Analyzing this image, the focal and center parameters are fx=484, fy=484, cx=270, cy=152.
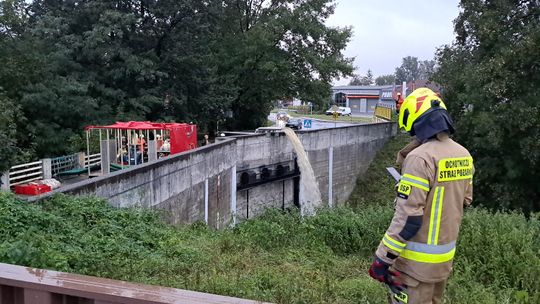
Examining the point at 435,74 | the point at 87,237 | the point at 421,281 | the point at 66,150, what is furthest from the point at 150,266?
the point at 435,74

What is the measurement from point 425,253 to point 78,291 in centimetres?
220

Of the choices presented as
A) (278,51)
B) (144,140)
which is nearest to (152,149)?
(144,140)

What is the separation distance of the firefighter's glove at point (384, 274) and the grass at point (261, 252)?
4.67 feet

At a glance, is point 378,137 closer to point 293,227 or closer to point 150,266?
point 293,227

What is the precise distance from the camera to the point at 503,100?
17.5 metres

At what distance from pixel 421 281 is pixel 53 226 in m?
4.67

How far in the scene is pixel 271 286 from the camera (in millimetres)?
5176

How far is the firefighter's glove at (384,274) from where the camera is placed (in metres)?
3.27

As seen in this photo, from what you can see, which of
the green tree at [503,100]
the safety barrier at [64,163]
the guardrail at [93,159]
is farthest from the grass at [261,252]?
the safety barrier at [64,163]

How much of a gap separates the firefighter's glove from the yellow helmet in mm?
1002

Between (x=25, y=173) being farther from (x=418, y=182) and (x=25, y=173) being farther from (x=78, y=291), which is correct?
(x=418, y=182)

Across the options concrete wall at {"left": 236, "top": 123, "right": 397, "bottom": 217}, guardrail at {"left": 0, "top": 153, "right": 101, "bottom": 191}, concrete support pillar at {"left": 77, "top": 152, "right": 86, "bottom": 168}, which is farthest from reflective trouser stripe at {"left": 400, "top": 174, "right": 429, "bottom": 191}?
concrete support pillar at {"left": 77, "top": 152, "right": 86, "bottom": 168}

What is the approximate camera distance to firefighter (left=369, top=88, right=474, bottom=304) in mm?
3193

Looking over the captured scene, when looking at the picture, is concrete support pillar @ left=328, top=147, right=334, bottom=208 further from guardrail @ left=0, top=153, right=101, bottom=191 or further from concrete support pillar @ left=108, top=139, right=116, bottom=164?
concrete support pillar @ left=108, top=139, right=116, bottom=164
